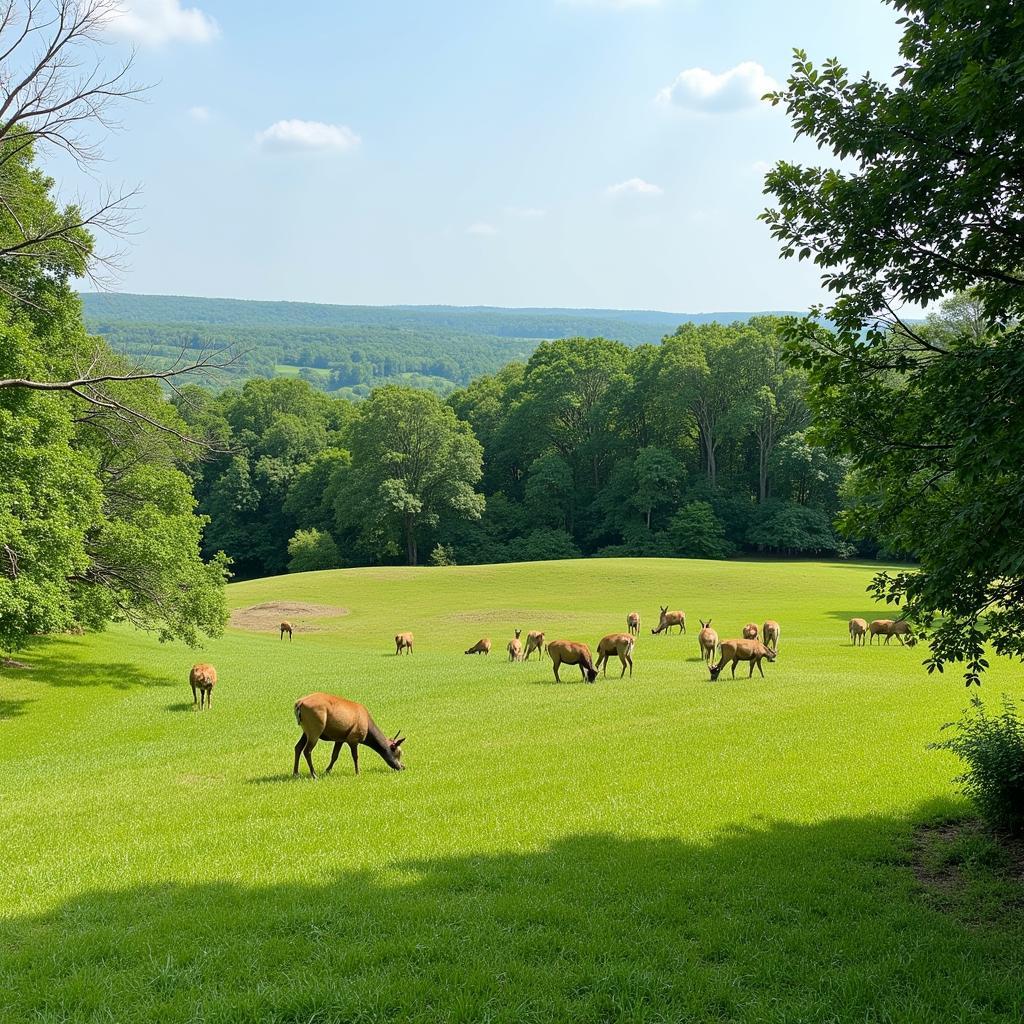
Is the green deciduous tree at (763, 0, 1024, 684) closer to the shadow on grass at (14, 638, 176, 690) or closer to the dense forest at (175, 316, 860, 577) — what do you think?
the shadow on grass at (14, 638, 176, 690)

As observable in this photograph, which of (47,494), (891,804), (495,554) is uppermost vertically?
(47,494)

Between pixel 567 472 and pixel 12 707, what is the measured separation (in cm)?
6658

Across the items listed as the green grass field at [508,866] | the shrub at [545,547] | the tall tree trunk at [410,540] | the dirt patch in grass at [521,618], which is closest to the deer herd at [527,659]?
the green grass field at [508,866]

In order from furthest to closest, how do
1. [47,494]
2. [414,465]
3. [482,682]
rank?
[414,465]
[482,682]
[47,494]

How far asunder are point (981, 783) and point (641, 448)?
75402 millimetres

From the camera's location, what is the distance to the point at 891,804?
36.1 ft

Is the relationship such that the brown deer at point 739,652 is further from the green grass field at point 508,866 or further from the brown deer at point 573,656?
the brown deer at point 573,656

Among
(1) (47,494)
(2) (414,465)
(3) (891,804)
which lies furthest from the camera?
(2) (414,465)

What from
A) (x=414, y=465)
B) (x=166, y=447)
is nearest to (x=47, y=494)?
(x=166, y=447)

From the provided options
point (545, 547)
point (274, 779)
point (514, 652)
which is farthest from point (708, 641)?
point (545, 547)

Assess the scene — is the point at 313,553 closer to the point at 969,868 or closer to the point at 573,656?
the point at 573,656

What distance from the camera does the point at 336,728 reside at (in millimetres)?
13711

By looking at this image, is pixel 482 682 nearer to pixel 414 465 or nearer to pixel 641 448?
pixel 414 465

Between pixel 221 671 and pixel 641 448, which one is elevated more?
pixel 641 448
